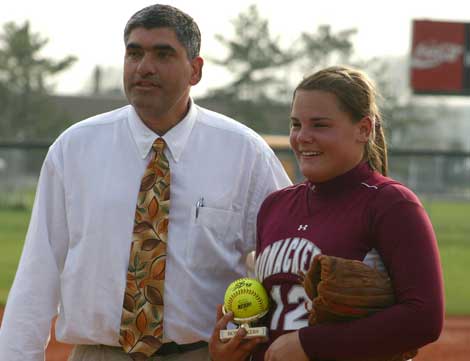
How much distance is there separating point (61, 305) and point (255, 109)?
4658cm

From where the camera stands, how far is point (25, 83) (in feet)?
144

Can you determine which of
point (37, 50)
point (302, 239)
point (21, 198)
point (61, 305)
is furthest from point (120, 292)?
point (37, 50)

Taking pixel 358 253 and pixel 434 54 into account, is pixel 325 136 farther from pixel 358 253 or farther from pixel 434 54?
pixel 434 54

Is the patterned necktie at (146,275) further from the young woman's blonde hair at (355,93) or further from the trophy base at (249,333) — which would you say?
the young woman's blonde hair at (355,93)

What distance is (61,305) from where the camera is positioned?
3506mm

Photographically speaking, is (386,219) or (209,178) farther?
(209,178)

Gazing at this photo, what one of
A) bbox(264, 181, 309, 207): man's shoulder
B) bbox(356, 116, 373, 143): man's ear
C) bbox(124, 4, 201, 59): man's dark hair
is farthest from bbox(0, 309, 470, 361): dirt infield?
bbox(356, 116, 373, 143): man's ear

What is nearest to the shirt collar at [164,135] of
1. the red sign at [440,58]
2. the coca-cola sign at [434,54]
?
the red sign at [440,58]

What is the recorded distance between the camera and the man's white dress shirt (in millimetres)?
3387

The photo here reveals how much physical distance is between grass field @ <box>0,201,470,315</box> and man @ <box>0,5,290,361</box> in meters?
8.28

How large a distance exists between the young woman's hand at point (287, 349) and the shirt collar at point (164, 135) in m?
0.94

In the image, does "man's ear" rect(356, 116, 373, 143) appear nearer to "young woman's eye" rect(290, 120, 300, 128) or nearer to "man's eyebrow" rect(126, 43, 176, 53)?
"young woman's eye" rect(290, 120, 300, 128)

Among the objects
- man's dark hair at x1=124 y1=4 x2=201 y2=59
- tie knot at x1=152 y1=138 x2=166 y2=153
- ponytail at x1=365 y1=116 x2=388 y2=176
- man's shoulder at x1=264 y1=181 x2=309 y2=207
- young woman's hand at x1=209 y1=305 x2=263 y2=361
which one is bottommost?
young woman's hand at x1=209 y1=305 x2=263 y2=361

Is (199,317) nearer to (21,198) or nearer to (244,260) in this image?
(244,260)
